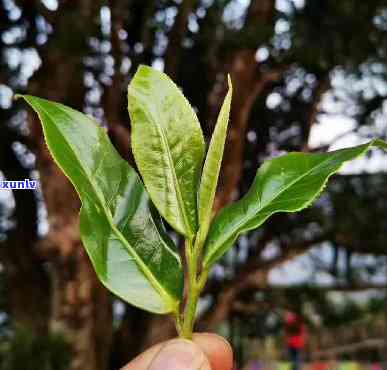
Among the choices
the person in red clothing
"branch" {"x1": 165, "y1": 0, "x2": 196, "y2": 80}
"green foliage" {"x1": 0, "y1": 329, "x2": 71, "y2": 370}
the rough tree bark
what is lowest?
the person in red clothing

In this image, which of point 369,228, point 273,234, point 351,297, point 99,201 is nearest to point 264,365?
point 351,297

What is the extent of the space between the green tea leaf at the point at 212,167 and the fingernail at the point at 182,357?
6cm

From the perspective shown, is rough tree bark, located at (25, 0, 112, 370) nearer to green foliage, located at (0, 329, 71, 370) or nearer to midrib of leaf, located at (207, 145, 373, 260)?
green foliage, located at (0, 329, 71, 370)

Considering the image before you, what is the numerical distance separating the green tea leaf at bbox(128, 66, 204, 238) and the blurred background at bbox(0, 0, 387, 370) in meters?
1.58

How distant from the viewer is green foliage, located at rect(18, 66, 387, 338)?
344 millimetres

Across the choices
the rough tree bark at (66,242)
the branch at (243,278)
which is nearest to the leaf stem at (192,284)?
the rough tree bark at (66,242)

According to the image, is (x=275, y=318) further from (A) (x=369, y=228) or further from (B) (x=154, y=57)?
(B) (x=154, y=57)

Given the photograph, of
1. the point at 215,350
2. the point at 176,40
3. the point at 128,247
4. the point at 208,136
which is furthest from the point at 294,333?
the point at 128,247

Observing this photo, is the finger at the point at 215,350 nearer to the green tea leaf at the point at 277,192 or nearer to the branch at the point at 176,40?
the green tea leaf at the point at 277,192

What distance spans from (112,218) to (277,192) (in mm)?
92

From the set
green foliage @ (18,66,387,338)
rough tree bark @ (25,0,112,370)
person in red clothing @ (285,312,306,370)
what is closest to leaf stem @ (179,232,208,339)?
green foliage @ (18,66,387,338)

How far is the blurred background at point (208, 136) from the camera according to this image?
2.04m

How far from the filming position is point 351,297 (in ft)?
10.9

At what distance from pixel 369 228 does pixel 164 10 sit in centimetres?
109
